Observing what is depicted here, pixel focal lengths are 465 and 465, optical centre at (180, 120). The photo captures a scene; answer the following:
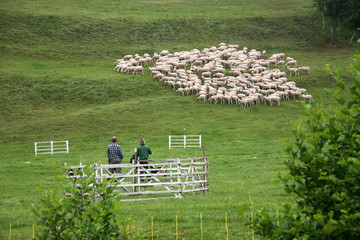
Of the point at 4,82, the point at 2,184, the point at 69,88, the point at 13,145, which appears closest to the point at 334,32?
the point at 69,88

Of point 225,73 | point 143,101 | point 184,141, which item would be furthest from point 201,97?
point 184,141

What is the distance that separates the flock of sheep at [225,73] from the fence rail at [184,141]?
33.1 ft

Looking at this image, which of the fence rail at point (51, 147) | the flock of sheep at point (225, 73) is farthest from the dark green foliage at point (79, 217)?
the flock of sheep at point (225, 73)

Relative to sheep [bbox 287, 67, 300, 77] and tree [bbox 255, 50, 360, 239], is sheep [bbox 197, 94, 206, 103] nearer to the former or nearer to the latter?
sheep [bbox 287, 67, 300, 77]

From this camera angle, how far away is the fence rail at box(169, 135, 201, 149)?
32469 millimetres

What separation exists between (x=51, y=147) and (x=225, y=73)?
25842 millimetres

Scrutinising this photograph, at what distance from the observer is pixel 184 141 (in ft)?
106

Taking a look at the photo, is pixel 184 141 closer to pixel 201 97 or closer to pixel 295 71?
pixel 201 97

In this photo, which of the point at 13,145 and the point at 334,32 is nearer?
the point at 13,145

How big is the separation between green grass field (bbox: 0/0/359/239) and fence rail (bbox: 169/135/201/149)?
2.72 feet

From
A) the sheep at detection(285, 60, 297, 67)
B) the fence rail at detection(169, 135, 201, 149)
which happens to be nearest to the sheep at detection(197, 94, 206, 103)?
the fence rail at detection(169, 135, 201, 149)

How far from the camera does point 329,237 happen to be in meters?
6.29

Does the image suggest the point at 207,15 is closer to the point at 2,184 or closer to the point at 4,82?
the point at 4,82

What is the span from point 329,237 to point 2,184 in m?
17.8
